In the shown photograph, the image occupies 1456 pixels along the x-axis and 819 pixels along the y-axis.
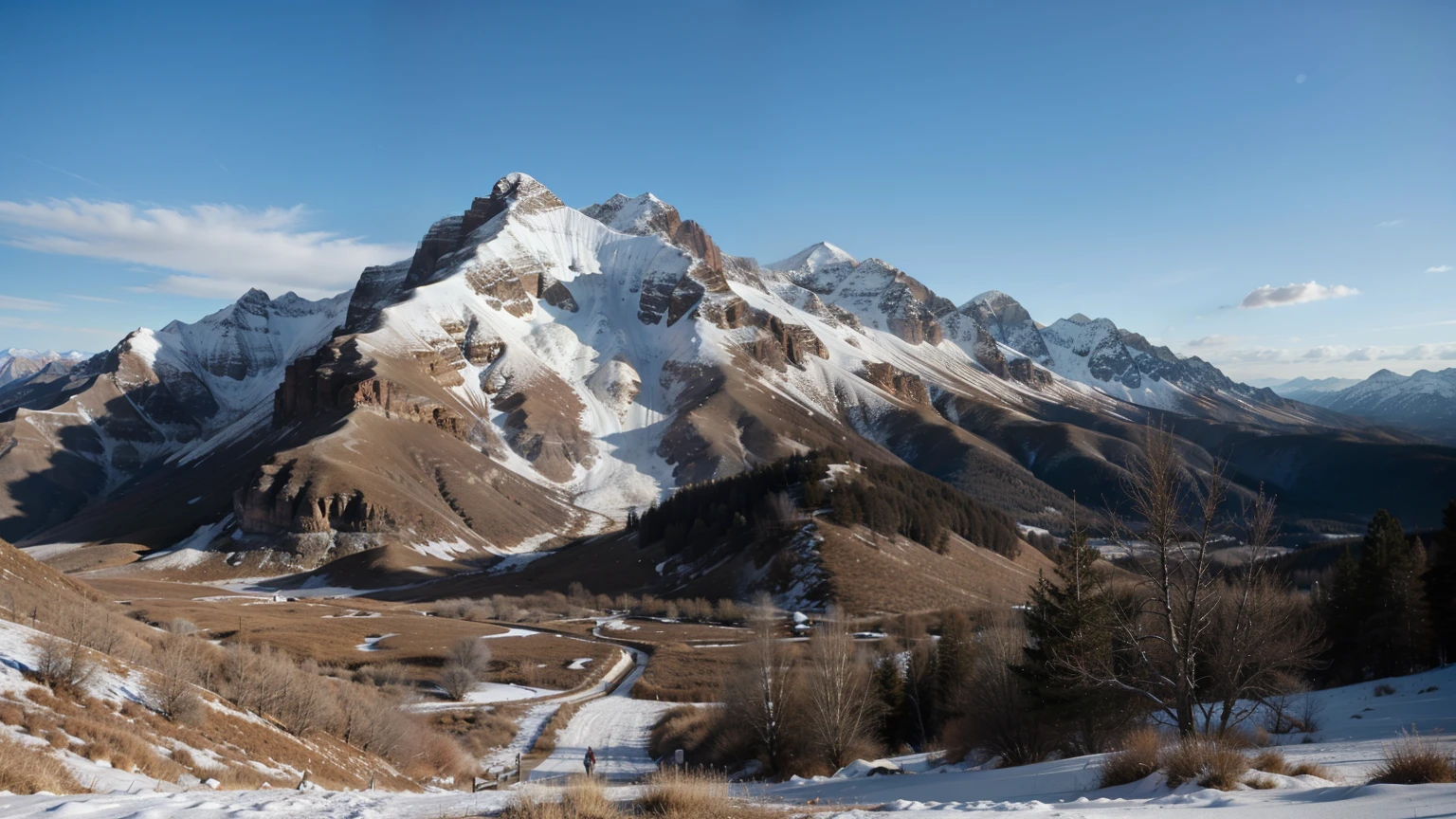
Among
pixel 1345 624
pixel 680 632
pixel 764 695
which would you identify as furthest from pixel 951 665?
pixel 680 632

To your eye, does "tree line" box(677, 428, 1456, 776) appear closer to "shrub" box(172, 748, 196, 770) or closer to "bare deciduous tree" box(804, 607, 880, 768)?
"bare deciduous tree" box(804, 607, 880, 768)

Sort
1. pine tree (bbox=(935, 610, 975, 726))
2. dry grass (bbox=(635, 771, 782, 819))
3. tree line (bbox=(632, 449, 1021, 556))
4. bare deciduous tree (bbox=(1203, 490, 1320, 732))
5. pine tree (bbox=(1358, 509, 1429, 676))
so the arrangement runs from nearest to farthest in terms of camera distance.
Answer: dry grass (bbox=(635, 771, 782, 819)) < bare deciduous tree (bbox=(1203, 490, 1320, 732)) < pine tree (bbox=(935, 610, 975, 726)) < pine tree (bbox=(1358, 509, 1429, 676)) < tree line (bbox=(632, 449, 1021, 556))

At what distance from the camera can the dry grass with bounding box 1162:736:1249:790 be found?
10703mm

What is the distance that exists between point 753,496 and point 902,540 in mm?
21317

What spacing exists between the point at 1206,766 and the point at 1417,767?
242 centimetres

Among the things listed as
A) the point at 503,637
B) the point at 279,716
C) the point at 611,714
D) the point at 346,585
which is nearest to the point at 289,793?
the point at 279,716

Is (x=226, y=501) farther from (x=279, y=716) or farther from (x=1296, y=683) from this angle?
(x=1296, y=683)

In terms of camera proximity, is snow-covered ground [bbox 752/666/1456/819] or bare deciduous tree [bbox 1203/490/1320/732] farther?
bare deciduous tree [bbox 1203/490/1320/732]

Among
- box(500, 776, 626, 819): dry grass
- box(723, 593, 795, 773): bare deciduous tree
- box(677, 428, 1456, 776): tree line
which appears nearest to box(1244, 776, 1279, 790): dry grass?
box(677, 428, 1456, 776): tree line

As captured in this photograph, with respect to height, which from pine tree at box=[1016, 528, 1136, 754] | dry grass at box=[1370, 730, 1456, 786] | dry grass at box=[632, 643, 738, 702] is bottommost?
dry grass at box=[632, 643, 738, 702]

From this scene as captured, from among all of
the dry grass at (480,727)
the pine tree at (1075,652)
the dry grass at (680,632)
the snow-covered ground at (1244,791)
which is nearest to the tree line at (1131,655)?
the pine tree at (1075,652)

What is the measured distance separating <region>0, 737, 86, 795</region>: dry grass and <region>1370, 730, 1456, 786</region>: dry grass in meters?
18.2

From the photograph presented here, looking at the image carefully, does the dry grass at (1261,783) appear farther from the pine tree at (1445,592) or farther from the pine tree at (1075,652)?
the pine tree at (1445,592)

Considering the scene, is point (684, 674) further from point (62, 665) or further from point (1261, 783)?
point (1261, 783)
